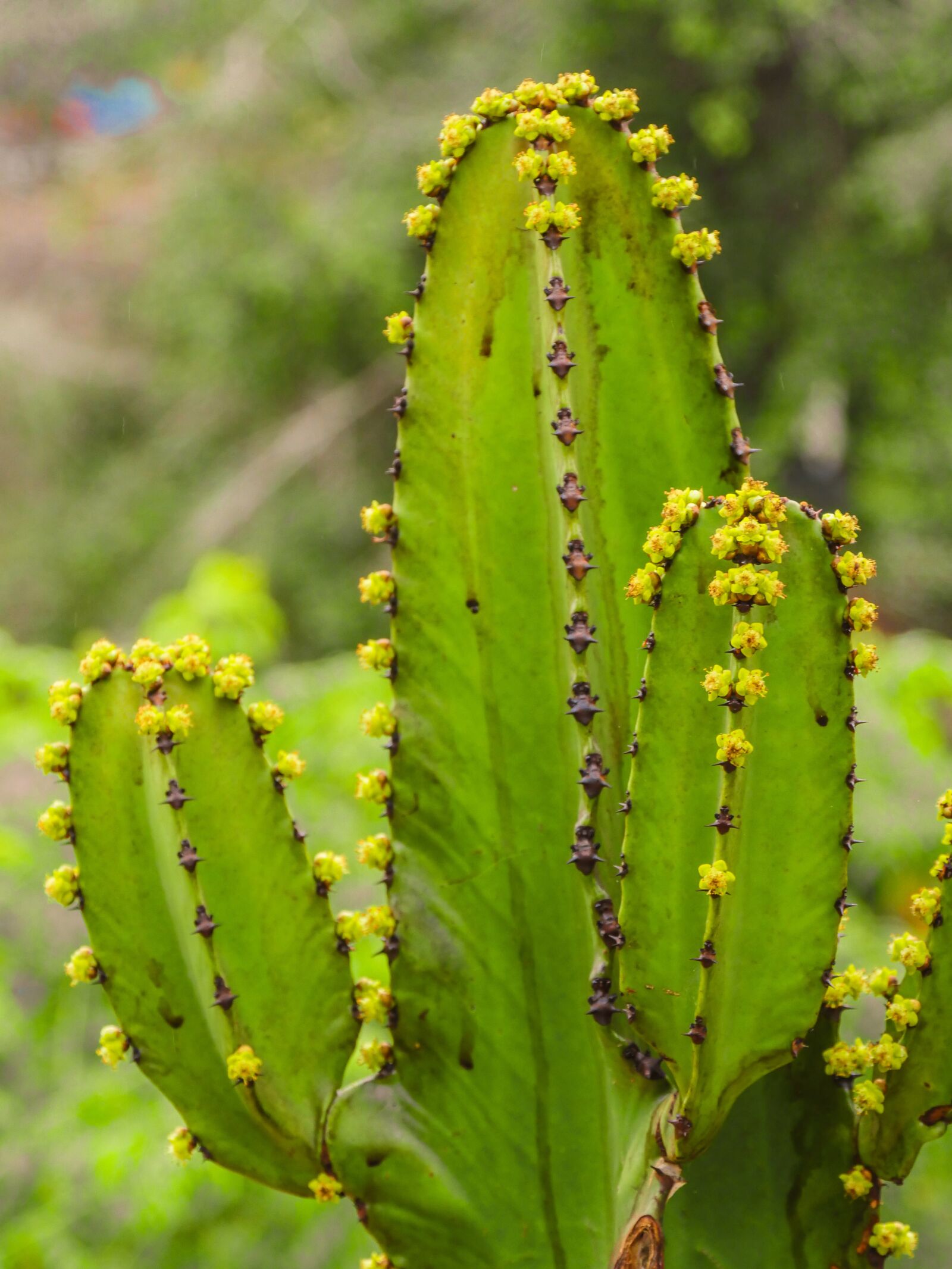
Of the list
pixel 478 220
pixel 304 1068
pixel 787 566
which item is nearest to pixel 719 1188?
pixel 304 1068

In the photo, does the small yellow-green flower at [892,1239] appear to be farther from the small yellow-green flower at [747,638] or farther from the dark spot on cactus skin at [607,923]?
the small yellow-green flower at [747,638]

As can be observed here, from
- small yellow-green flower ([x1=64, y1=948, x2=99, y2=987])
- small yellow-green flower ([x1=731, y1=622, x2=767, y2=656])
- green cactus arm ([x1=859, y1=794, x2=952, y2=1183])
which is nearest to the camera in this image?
small yellow-green flower ([x1=731, y1=622, x2=767, y2=656])

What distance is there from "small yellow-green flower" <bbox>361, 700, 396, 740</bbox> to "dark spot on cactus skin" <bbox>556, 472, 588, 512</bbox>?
25 cm

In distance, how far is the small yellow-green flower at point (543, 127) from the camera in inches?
43.1

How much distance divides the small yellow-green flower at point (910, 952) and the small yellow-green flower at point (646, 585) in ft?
1.26

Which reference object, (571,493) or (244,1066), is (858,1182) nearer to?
(244,1066)

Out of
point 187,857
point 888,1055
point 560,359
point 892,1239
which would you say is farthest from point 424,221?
point 892,1239

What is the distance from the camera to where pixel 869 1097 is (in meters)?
1.06

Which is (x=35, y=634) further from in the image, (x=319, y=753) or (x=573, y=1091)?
(x=573, y=1091)

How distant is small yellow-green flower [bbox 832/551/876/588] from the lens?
926 mm

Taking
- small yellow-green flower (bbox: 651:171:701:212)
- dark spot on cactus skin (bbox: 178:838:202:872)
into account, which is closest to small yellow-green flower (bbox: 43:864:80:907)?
dark spot on cactus skin (bbox: 178:838:202:872)

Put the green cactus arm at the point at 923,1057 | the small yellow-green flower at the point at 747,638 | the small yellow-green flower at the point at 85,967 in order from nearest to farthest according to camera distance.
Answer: the small yellow-green flower at the point at 747,638 < the green cactus arm at the point at 923,1057 < the small yellow-green flower at the point at 85,967

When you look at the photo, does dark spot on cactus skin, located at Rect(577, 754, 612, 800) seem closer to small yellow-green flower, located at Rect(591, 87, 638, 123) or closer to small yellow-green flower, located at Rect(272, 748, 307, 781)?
small yellow-green flower, located at Rect(272, 748, 307, 781)

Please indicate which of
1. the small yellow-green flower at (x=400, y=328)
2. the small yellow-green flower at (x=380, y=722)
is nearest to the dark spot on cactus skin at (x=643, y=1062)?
the small yellow-green flower at (x=380, y=722)
